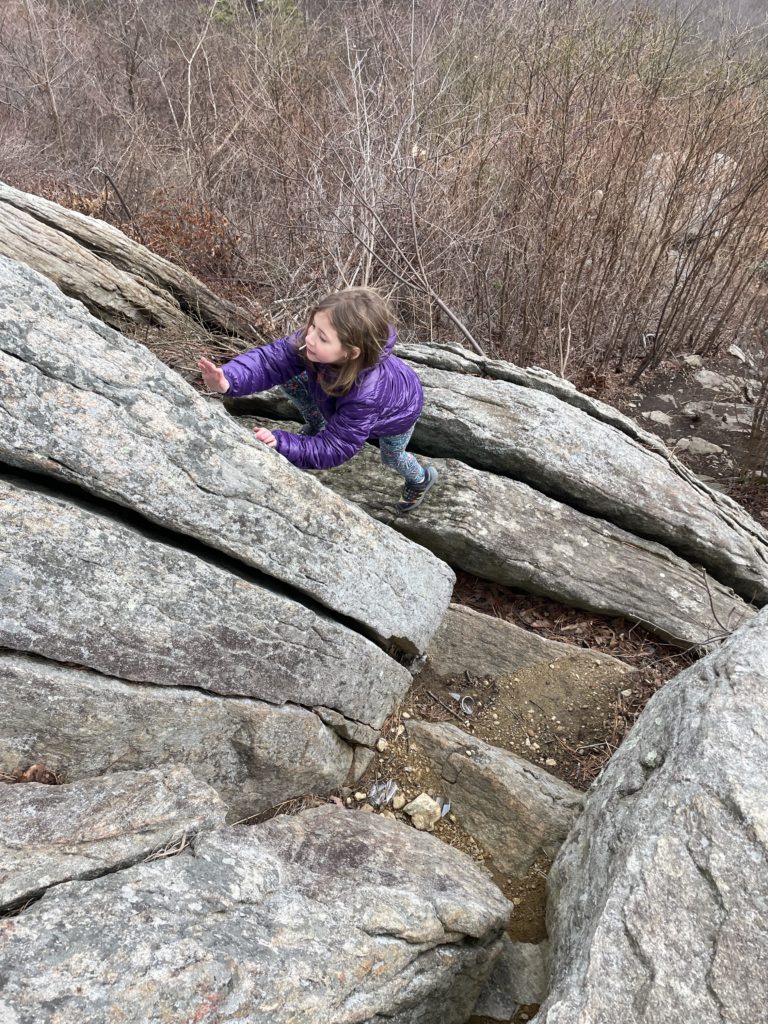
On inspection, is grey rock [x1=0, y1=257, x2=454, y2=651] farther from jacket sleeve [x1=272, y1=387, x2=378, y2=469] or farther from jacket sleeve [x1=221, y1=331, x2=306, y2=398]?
jacket sleeve [x1=221, y1=331, x2=306, y2=398]

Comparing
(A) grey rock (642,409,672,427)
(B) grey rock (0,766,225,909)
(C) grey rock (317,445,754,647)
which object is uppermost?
(A) grey rock (642,409,672,427)

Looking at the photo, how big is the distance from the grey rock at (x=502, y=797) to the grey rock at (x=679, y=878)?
42 centimetres

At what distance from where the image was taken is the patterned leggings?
396 centimetres

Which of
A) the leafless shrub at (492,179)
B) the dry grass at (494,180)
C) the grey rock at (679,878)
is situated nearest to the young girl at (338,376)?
the grey rock at (679,878)

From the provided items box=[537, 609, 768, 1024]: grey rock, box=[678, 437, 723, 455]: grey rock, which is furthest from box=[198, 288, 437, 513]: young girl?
box=[678, 437, 723, 455]: grey rock

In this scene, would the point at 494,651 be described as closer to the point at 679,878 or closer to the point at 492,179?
the point at 679,878

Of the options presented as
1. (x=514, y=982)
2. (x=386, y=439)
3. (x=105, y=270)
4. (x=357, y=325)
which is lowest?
(x=514, y=982)

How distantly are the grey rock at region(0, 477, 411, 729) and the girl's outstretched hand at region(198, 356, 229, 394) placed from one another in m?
0.92

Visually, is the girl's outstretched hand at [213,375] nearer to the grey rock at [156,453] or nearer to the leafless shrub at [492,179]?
the grey rock at [156,453]

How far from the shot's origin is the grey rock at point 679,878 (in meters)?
1.89

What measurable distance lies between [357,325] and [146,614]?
167cm

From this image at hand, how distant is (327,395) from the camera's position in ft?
11.6

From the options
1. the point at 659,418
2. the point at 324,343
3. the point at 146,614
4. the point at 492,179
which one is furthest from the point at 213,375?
the point at 659,418

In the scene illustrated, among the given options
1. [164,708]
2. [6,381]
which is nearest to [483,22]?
[6,381]
